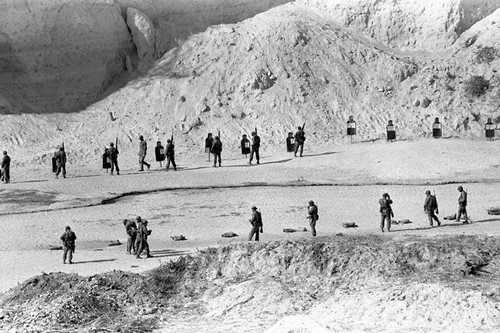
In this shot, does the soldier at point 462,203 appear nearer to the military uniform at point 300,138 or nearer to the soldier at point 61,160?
the military uniform at point 300,138

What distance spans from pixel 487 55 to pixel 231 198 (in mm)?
19618

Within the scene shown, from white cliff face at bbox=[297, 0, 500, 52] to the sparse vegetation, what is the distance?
92.5 inches

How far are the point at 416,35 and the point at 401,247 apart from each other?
29.3 metres

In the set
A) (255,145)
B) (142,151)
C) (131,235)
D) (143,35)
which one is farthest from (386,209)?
(143,35)

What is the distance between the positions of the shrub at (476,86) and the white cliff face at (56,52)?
16758mm

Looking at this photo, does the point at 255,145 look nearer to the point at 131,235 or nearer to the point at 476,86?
the point at 131,235

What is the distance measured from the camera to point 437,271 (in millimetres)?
23188

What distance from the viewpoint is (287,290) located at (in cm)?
2273

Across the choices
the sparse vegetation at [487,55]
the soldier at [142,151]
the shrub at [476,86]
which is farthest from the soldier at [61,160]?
the sparse vegetation at [487,55]

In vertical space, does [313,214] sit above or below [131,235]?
above

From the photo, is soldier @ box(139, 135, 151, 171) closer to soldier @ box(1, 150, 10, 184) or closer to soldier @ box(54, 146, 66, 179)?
soldier @ box(54, 146, 66, 179)

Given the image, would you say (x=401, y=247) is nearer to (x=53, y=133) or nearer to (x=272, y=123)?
(x=272, y=123)

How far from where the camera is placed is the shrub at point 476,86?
47531mm

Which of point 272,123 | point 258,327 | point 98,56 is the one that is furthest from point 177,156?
point 258,327
